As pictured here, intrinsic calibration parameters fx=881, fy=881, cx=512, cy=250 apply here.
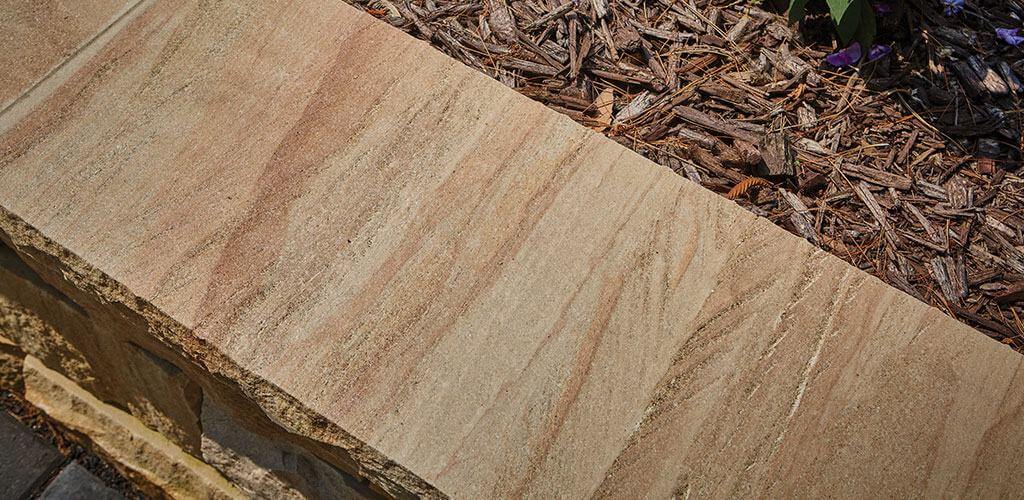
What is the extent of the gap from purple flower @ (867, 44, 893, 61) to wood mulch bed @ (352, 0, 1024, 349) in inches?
0.6

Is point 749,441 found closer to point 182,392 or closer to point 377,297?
point 377,297

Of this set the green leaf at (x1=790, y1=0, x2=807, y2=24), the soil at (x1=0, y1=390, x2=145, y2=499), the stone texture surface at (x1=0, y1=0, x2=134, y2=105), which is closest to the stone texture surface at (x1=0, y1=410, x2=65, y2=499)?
the soil at (x1=0, y1=390, x2=145, y2=499)

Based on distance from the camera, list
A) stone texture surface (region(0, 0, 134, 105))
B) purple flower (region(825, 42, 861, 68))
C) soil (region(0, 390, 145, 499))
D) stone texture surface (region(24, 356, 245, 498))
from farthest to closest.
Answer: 1. soil (region(0, 390, 145, 499))
2. stone texture surface (region(24, 356, 245, 498))
3. purple flower (region(825, 42, 861, 68))
4. stone texture surface (region(0, 0, 134, 105))

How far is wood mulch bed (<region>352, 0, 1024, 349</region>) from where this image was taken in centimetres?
179

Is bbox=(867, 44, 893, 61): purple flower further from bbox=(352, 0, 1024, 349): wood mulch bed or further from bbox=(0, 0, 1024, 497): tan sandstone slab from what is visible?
bbox=(0, 0, 1024, 497): tan sandstone slab

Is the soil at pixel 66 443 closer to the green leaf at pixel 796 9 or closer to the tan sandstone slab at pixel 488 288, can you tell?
the tan sandstone slab at pixel 488 288

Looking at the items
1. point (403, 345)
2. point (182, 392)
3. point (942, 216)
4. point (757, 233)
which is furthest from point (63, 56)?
point (942, 216)

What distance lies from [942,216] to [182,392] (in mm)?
1660

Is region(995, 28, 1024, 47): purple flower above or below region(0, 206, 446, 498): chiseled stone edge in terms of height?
below

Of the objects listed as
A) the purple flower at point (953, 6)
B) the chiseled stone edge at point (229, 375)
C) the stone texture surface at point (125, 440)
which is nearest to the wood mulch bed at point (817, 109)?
the purple flower at point (953, 6)

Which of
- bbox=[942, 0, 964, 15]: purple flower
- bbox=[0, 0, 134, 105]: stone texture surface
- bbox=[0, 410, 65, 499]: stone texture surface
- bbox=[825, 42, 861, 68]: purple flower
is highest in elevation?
bbox=[0, 0, 134, 105]: stone texture surface

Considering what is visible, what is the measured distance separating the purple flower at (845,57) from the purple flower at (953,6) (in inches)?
9.6

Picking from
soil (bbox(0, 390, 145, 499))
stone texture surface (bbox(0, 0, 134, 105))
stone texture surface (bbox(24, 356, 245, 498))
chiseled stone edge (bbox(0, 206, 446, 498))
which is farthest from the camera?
soil (bbox(0, 390, 145, 499))

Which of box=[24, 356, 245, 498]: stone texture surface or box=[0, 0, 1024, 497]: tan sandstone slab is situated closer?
box=[0, 0, 1024, 497]: tan sandstone slab
